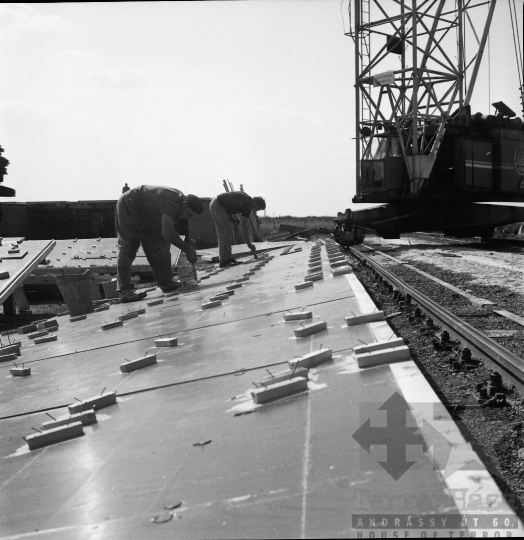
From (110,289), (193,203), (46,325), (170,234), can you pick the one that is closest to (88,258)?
(110,289)

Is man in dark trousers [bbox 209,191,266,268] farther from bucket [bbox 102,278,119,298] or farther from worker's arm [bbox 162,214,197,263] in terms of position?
worker's arm [bbox 162,214,197,263]

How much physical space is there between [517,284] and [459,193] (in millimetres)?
11299

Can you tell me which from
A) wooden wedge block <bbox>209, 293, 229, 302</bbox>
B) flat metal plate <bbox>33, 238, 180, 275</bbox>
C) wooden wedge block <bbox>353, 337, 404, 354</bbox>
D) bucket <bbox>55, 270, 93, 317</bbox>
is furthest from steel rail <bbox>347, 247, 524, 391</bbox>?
flat metal plate <bbox>33, 238, 180, 275</bbox>

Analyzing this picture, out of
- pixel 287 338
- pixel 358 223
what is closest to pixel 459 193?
pixel 358 223

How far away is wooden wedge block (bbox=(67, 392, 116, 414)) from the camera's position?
9.78 feet

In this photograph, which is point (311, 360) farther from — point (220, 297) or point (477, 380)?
point (220, 297)

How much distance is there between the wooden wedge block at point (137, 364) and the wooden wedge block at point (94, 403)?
641 mm

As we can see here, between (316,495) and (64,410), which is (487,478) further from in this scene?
(64,410)

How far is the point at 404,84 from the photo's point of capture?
21281 millimetres

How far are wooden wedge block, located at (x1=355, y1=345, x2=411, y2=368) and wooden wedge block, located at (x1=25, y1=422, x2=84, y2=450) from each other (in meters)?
1.21

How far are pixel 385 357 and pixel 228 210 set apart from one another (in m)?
10.2

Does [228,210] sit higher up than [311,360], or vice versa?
[228,210]

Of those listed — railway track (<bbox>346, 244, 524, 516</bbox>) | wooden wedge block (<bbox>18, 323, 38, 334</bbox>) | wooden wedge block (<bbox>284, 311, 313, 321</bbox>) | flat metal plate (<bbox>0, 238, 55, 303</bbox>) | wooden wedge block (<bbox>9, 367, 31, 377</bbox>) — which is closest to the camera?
railway track (<bbox>346, 244, 524, 516</bbox>)

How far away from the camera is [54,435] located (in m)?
2.64
